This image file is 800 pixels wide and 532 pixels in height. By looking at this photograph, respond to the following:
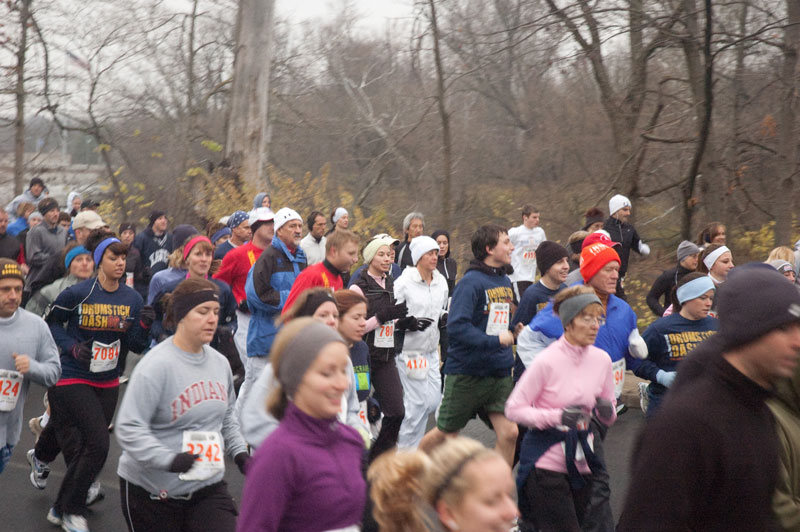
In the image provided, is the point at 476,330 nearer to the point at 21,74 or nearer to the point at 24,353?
the point at 24,353

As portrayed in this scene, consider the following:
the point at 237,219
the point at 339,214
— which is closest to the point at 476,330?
the point at 237,219

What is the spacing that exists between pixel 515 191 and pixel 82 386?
1722 cm

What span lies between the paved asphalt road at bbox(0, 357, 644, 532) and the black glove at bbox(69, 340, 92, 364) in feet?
3.78

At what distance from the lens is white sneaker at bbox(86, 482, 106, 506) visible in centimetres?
666

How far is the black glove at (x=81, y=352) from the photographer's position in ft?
19.6

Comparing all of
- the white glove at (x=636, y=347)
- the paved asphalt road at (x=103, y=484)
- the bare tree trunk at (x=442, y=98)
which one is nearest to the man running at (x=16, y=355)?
the paved asphalt road at (x=103, y=484)

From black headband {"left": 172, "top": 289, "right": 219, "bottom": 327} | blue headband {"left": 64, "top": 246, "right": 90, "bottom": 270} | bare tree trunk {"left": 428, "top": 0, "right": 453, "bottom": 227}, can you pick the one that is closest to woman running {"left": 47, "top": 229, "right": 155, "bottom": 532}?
blue headband {"left": 64, "top": 246, "right": 90, "bottom": 270}

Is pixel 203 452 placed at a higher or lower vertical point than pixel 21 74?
lower

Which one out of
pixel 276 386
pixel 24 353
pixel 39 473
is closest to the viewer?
pixel 276 386

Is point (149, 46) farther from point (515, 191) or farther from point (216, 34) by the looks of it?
point (515, 191)

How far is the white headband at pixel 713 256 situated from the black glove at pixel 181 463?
537cm

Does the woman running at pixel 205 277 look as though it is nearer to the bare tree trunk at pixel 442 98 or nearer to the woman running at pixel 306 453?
the woman running at pixel 306 453

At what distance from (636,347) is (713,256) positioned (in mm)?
2572

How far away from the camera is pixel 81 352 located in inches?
235
